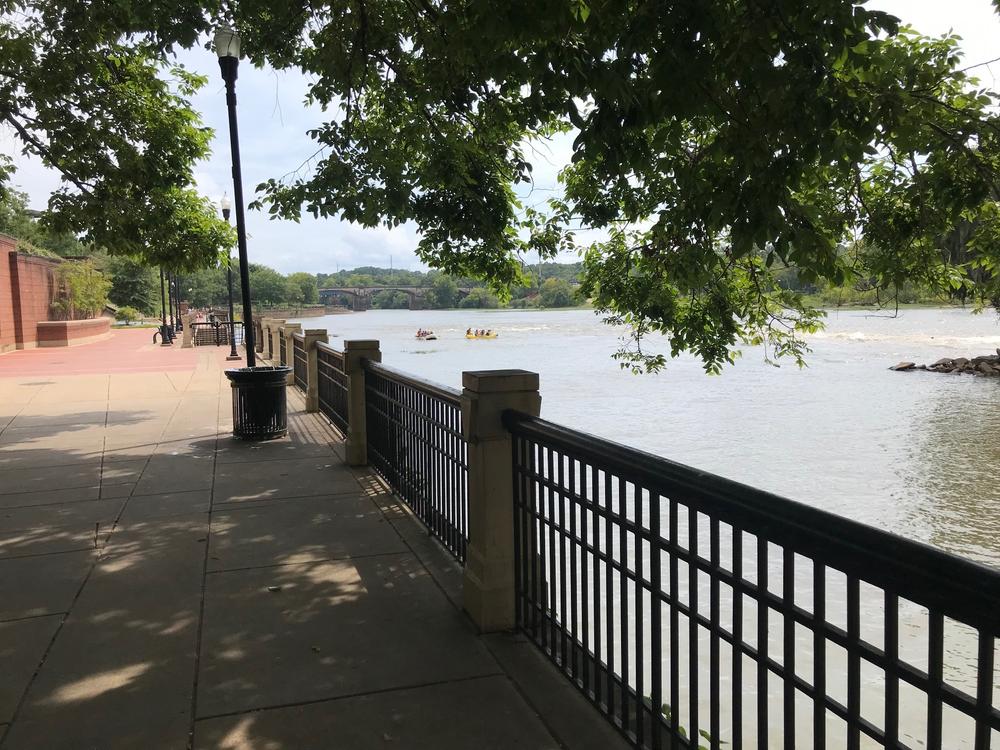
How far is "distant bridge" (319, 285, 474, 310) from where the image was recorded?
11319cm

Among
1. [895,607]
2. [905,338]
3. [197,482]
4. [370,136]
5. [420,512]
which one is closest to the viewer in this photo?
[895,607]

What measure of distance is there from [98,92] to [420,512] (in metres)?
9.77

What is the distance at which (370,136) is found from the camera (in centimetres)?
943

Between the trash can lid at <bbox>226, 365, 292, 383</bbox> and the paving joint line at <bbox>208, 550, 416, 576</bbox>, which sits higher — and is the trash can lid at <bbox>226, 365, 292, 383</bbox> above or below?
above

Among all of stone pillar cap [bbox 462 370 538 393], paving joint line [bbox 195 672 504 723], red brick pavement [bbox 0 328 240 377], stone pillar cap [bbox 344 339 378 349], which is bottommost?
paving joint line [bbox 195 672 504 723]

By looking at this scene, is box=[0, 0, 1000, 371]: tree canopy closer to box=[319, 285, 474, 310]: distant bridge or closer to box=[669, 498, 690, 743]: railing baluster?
box=[669, 498, 690, 743]: railing baluster

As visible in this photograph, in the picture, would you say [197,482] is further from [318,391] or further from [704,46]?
[704,46]

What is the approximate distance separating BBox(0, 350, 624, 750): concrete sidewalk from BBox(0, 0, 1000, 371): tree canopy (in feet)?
9.48

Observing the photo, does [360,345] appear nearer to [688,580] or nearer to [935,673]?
[688,580]

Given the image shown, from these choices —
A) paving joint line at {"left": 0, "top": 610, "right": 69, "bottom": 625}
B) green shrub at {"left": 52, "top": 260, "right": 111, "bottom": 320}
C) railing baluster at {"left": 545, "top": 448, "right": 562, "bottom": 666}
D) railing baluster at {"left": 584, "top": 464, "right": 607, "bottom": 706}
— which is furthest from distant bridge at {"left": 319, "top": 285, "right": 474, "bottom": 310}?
railing baluster at {"left": 584, "top": 464, "right": 607, "bottom": 706}

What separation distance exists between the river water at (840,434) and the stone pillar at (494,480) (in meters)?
2.16

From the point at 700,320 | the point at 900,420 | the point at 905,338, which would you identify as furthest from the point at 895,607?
the point at 905,338

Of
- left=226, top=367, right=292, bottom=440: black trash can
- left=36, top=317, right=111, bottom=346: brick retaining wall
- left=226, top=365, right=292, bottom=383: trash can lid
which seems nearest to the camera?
left=226, top=365, right=292, bottom=383: trash can lid

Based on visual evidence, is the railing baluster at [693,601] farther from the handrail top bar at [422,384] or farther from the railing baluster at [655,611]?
the handrail top bar at [422,384]
